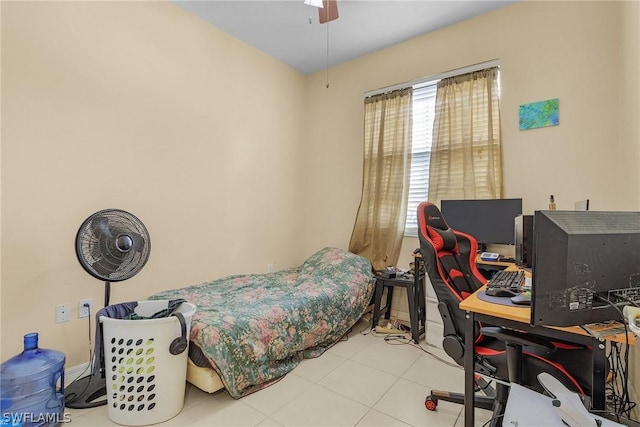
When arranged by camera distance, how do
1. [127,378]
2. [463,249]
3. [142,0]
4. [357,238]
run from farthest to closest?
[357,238]
[142,0]
[463,249]
[127,378]

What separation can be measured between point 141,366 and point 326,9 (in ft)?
9.08

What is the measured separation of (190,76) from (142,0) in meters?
0.60

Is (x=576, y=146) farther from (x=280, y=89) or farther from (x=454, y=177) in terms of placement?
(x=280, y=89)

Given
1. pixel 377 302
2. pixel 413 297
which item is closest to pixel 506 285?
pixel 413 297

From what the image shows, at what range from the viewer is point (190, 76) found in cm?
267

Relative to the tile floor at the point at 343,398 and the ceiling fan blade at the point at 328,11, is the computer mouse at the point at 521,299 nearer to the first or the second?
the tile floor at the point at 343,398

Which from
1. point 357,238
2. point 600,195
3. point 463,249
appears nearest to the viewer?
point 463,249

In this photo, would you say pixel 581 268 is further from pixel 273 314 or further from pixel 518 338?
pixel 273 314

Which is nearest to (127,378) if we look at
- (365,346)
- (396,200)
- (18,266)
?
(18,266)

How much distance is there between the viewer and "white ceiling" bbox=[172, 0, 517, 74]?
8.38 ft

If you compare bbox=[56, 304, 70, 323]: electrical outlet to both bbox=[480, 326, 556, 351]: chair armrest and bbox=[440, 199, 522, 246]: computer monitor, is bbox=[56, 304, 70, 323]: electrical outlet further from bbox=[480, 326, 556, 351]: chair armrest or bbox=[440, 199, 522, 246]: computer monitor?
bbox=[440, 199, 522, 246]: computer monitor

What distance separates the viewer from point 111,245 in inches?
67.8

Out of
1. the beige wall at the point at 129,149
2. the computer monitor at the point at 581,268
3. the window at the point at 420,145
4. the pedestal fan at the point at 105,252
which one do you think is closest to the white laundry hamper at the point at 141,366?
the pedestal fan at the point at 105,252

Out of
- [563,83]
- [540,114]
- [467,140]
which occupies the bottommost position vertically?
[467,140]
